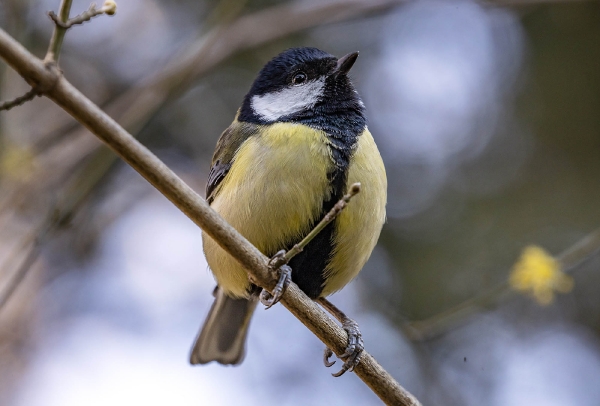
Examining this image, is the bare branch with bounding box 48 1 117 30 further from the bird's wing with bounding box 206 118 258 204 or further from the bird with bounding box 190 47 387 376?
the bird's wing with bounding box 206 118 258 204

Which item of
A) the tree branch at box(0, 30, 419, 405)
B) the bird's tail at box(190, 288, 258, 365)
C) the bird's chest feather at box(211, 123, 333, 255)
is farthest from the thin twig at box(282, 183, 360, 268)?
the bird's tail at box(190, 288, 258, 365)

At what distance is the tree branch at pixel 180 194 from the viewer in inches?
60.5

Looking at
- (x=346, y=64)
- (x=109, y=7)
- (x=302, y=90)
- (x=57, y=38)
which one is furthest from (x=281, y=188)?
(x=57, y=38)

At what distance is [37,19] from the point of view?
4.73 m

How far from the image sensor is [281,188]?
276 centimetres

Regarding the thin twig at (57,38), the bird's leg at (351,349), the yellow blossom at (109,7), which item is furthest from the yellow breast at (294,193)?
the thin twig at (57,38)

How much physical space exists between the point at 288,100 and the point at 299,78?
0.16 metres

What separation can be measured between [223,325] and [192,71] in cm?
154

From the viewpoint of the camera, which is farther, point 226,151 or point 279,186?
point 226,151

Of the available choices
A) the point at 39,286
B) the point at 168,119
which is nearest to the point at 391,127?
the point at 168,119

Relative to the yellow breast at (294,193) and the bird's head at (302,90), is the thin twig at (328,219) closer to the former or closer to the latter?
the yellow breast at (294,193)

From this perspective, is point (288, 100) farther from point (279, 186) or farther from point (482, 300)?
point (482, 300)

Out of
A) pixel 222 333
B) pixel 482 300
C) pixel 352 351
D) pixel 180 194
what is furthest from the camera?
pixel 222 333

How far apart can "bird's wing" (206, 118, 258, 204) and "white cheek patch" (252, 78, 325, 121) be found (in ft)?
0.36
